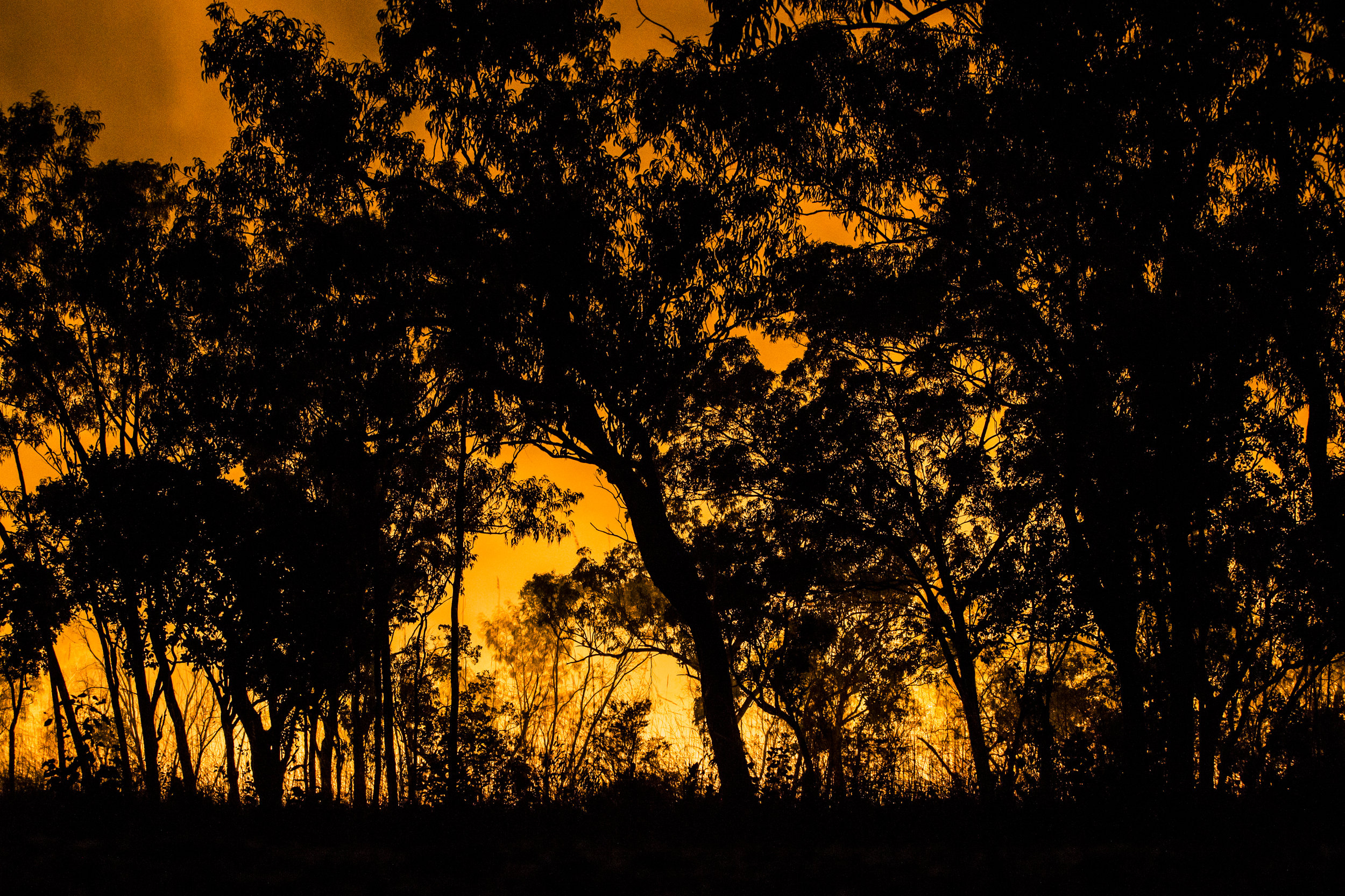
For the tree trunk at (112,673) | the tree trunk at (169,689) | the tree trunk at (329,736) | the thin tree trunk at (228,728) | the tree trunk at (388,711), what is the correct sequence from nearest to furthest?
the tree trunk at (388,711) → the tree trunk at (169,689) → the tree trunk at (329,736) → the thin tree trunk at (228,728) → the tree trunk at (112,673)

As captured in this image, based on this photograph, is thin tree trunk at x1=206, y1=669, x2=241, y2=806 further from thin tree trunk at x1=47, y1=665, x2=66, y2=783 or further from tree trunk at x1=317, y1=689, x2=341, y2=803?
thin tree trunk at x1=47, y1=665, x2=66, y2=783

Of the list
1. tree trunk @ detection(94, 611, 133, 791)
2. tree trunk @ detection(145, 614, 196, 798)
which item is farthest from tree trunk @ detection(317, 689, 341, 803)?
tree trunk @ detection(94, 611, 133, 791)

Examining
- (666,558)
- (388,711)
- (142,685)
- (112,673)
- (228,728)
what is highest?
(666,558)

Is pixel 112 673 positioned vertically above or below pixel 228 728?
above

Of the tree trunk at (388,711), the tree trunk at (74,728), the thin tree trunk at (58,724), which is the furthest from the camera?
the tree trunk at (388,711)

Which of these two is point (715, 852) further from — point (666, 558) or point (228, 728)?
point (228, 728)

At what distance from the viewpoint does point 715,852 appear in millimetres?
5719

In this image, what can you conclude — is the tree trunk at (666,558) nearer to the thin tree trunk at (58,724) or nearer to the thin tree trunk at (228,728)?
the thin tree trunk at (58,724)

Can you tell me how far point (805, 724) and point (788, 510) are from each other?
38.5ft

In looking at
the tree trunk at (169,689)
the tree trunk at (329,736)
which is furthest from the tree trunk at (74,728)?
the tree trunk at (329,736)

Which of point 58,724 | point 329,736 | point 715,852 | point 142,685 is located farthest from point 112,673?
point 715,852

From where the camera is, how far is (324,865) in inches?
Answer: 222

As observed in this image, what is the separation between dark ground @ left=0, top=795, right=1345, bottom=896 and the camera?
4.88 m

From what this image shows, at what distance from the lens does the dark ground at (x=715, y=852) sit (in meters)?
4.88
